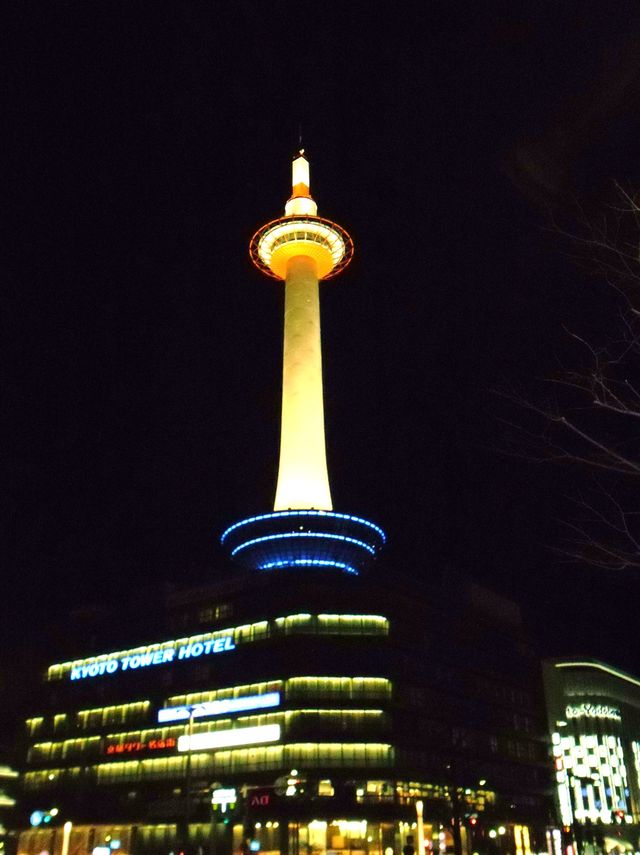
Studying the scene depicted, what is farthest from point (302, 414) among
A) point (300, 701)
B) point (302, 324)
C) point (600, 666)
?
point (600, 666)

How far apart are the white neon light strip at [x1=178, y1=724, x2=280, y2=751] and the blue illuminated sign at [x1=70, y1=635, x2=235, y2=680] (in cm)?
797

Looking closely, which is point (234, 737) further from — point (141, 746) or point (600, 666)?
point (600, 666)

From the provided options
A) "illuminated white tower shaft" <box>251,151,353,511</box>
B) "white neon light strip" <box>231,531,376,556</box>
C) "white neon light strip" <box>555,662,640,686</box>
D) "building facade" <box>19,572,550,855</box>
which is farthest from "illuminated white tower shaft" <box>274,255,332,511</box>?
"white neon light strip" <box>555,662,640,686</box>

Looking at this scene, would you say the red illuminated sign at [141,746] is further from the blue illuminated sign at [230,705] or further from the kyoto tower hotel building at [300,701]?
the blue illuminated sign at [230,705]

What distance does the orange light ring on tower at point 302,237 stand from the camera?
333ft

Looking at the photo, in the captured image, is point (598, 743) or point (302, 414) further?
point (598, 743)

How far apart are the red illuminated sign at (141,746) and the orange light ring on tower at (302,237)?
57385mm

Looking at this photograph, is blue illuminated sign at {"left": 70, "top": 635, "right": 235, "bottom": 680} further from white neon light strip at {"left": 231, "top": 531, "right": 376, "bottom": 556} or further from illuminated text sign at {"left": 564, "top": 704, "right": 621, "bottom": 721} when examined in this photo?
illuminated text sign at {"left": 564, "top": 704, "right": 621, "bottom": 721}

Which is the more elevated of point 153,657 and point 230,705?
point 153,657

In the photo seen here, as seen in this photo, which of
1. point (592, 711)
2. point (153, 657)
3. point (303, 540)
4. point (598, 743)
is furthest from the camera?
point (592, 711)

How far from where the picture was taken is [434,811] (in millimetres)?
77625

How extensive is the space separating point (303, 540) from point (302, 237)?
122ft

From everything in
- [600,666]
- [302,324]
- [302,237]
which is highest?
[302,237]

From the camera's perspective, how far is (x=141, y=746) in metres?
85.7
